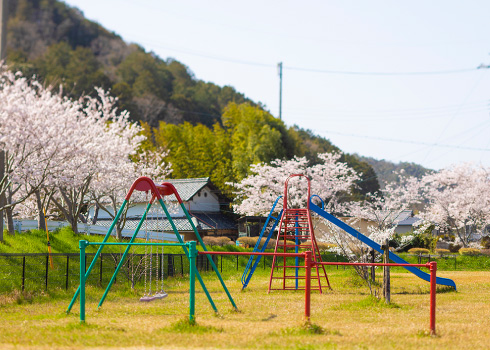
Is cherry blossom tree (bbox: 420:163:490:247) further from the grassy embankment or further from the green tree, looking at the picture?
the green tree

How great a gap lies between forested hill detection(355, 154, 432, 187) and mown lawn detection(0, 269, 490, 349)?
4002 inches

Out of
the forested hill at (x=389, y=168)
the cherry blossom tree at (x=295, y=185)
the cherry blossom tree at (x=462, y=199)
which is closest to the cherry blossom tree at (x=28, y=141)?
the cherry blossom tree at (x=295, y=185)

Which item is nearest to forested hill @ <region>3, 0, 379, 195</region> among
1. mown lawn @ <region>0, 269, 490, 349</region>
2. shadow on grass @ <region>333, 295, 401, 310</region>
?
mown lawn @ <region>0, 269, 490, 349</region>

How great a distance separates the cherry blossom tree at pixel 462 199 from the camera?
136ft

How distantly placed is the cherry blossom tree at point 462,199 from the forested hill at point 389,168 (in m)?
65.9

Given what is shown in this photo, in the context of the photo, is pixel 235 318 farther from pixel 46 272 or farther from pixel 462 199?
pixel 462 199

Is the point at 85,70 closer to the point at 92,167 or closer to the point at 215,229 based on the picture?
the point at 215,229

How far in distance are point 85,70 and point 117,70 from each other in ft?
42.4

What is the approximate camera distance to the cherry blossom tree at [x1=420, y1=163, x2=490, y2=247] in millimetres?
41469

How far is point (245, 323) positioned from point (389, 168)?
392ft

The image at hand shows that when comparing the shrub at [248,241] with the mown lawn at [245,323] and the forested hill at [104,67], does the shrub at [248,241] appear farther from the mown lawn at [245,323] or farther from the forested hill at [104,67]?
the forested hill at [104,67]

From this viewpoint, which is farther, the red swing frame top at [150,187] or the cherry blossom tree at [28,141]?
the cherry blossom tree at [28,141]

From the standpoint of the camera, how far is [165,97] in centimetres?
7494

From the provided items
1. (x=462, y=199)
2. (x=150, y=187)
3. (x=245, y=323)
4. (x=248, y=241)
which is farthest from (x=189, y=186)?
(x=245, y=323)
